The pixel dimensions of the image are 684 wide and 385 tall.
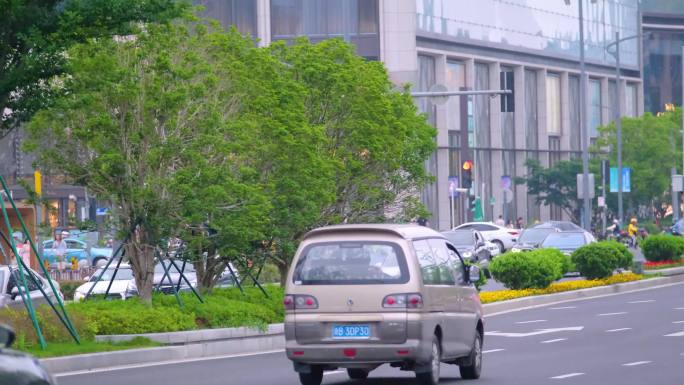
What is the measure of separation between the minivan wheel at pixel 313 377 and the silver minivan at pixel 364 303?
0.10 ft

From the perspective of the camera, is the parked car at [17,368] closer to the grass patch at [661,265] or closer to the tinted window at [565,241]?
the grass patch at [661,265]

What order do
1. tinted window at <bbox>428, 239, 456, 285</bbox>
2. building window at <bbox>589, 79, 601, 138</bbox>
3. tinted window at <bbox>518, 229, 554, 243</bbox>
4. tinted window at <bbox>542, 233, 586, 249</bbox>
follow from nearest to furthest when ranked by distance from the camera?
tinted window at <bbox>428, 239, 456, 285</bbox>
tinted window at <bbox>542, 233, 586, 249</bbox>
tinted window at <bbox>518, 229, 554, 243</bbox>
building window at <bbox>589, 79, 601, 138</bbox>

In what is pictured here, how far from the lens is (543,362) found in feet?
65.2

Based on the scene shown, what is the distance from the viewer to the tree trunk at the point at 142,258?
25.4 m

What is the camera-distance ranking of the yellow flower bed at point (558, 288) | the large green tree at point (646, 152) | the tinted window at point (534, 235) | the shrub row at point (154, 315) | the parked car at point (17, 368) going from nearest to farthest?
the parked car at point (17, 368) < the shrub row at point (154, 315) < the yellow flower bed at point (558, 288) < the tinted window at point (534, 235) < the large green tree at point (646, 152)

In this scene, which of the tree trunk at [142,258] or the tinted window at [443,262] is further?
the tree trunk at [142,258]

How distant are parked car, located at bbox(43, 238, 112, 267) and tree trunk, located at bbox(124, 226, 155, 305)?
27895 millimetres

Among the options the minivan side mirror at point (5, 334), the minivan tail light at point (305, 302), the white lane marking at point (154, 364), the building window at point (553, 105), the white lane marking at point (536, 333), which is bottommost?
the white lane marking at point (536, 333)

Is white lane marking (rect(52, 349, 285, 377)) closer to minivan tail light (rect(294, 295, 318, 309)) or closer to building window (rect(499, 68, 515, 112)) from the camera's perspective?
minivan tail light (rect(294, 295, 318, 309))

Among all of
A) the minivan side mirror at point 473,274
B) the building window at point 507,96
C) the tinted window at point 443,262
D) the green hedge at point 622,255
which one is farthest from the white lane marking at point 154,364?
the building window at point 507,96

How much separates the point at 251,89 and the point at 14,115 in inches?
336

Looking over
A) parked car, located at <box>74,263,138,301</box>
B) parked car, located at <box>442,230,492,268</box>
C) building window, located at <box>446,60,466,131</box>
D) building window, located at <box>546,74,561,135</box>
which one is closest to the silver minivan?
parked car, located at <box>74,263,138,301</box>

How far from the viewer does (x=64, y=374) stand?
63.3 feet

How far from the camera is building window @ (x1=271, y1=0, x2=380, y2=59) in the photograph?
271ft
